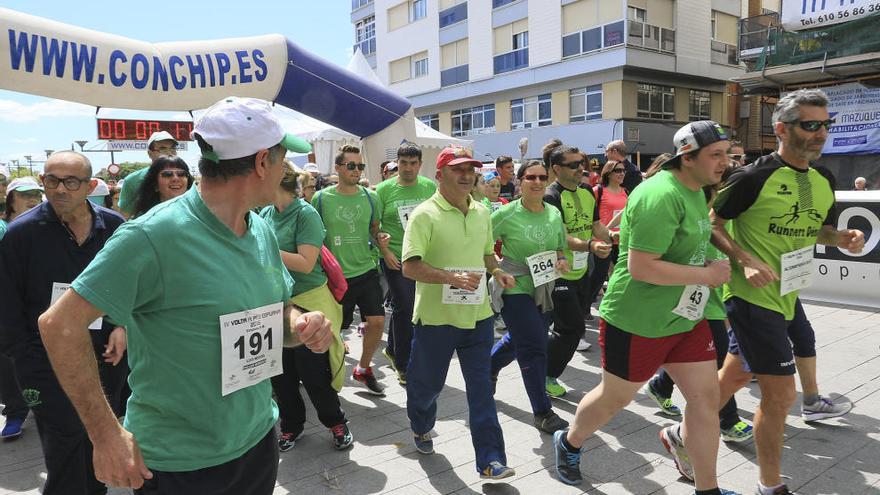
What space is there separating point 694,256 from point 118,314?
2.52m

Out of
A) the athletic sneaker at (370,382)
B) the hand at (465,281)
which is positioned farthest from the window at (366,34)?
the hand at (465,281)

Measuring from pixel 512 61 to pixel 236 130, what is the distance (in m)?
29.1

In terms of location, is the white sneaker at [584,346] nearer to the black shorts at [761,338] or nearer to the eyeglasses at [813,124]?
the black shorts at [761,338]

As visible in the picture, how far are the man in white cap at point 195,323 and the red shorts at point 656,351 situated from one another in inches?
67.2

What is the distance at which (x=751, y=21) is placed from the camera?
22500mm

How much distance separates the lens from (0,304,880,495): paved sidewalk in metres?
3.53

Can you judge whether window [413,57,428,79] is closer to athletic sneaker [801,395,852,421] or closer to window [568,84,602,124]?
window [568,84,602,124]

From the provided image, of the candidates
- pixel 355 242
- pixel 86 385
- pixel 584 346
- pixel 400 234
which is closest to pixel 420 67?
pixel 584 346

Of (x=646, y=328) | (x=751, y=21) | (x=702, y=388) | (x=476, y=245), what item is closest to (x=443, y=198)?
(x=476, y=245)

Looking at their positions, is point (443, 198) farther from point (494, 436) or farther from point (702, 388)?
point (702, 388)

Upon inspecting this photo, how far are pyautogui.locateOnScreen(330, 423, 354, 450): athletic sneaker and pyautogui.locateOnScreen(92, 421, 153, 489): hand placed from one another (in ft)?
8.25

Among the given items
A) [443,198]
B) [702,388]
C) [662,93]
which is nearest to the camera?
[702,388]

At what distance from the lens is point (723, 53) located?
2891 centimetres

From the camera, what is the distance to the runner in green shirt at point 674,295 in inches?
115
